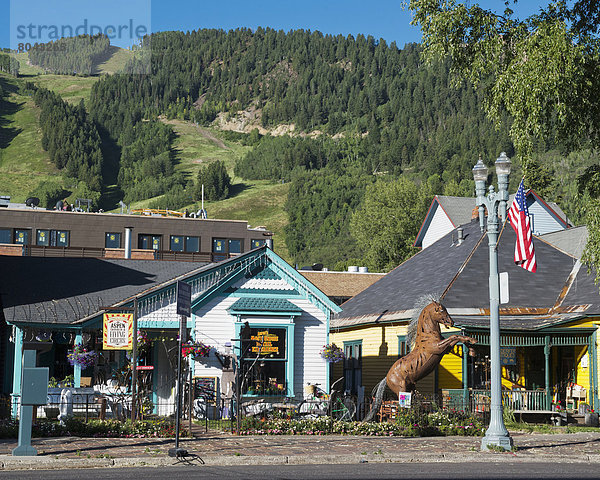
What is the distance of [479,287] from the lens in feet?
95.8

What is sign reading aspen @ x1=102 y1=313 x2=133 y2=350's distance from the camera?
21766 mm

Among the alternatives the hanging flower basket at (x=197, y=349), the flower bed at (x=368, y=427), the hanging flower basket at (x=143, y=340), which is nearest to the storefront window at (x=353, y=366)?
the hanging flower basket at (x=197, y=349)

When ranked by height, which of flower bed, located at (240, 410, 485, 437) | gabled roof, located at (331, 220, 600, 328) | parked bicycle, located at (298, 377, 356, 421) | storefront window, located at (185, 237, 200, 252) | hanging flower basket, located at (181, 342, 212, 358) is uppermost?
storefront window, located at (185, 237, 200, 252)

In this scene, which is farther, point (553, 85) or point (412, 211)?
point (412, 211)

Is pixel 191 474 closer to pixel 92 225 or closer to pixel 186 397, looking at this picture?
pixel 186 397

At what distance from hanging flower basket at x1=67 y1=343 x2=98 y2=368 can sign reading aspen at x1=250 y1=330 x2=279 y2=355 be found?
453cm

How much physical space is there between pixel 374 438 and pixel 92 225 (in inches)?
1774

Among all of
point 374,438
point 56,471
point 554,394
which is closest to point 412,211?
point 554,394

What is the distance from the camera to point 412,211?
85750 mm

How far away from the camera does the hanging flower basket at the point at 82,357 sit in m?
23.3

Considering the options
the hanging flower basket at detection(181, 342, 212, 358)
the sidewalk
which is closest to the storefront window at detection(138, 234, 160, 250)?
the hanging flower basket at detection(181, 342, 212, 358)

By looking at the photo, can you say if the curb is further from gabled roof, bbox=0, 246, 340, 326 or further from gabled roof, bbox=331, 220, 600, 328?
gabled roof, bbox=331, 220, 600, 328

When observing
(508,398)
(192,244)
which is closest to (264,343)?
(508,398)

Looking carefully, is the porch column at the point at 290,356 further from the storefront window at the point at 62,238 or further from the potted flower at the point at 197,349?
the storefront window at the point at 62,238
